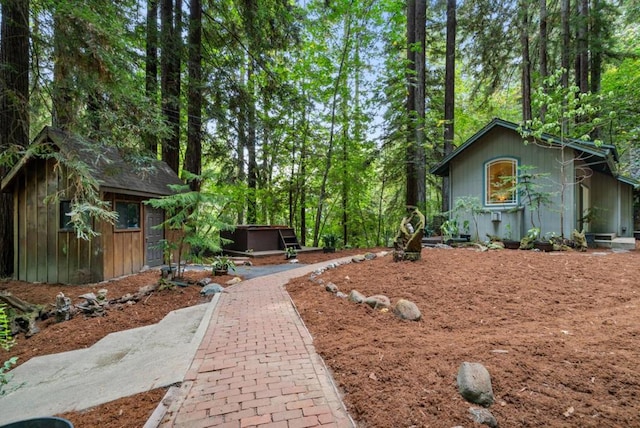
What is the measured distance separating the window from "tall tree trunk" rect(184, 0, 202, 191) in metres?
9.33

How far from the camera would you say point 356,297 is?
4793 millimetres

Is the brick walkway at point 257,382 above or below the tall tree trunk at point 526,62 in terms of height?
below

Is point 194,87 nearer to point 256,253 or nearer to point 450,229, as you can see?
point 256,253

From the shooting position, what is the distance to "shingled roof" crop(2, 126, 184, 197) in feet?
20.1

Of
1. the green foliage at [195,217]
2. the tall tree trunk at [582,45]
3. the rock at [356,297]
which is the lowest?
the rock at [356,297]

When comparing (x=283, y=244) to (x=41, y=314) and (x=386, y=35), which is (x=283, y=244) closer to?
(x=41, y=314)

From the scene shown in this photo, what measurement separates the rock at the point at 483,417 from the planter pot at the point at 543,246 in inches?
302

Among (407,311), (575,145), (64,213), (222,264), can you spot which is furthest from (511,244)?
(64,213)

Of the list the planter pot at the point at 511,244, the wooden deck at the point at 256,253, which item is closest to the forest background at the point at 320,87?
the wooden deck at the point at 256,253

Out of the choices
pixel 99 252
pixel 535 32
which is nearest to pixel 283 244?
pixel 99 252

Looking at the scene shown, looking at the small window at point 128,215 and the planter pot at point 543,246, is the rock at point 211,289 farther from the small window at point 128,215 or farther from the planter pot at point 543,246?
the planter pot at point 543,246

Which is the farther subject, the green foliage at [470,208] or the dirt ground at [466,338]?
the green foliage at [470,208]

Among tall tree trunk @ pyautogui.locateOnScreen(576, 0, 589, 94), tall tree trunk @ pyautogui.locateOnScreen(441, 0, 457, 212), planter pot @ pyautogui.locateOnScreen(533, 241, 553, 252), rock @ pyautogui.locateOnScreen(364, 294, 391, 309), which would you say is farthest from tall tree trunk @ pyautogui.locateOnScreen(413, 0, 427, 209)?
rock @ pyautogui.locateOnScreen(364, 294, 391, 309)

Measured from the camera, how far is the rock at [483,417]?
1.95m
